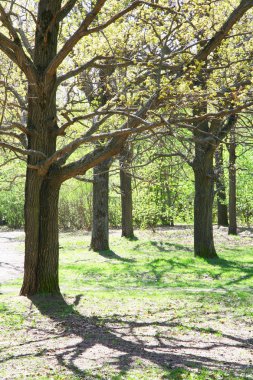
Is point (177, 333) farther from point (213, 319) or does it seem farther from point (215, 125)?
point (215, 125)

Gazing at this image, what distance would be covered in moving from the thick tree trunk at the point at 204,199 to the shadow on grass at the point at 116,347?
7.40 m

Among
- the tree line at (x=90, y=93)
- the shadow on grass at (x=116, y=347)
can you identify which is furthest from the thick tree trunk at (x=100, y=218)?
the shadow on grass at (x=116, y=347)

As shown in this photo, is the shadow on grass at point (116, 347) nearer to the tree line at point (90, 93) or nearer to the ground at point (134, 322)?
the ground at point (134, 322)

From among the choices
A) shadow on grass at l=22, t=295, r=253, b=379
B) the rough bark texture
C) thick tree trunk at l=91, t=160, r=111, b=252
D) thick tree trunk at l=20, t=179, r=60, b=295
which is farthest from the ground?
thick tree trunk at l=91, t=160, r=111, b=252

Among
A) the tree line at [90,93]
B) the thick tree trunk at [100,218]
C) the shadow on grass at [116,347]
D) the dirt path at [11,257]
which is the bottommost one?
the shadow on grass at [116,347]

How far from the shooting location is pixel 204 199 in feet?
51.3

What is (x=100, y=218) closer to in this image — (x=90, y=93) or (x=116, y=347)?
(x=90, y=93)

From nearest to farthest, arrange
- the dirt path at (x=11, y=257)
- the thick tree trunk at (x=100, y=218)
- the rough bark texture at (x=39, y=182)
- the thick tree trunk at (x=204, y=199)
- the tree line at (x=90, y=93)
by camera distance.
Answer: the tree line at (x=90, y=93), the rough bark texture at (x=39, y=182), the dirt path at (x=11, y=257), the thick tree trunk at (x=204, y=199), the thick tree trunk at (x=100, y=218)

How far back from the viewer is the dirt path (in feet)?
45.5

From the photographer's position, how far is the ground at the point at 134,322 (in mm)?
5980

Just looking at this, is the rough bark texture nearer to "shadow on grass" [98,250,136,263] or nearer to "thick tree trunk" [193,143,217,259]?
"shadow on grass" [98,250,136,263]

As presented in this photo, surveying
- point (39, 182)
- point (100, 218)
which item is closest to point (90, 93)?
point (39, 182)

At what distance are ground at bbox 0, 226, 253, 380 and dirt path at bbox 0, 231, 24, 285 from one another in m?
0.06

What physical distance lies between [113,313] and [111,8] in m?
6.11
